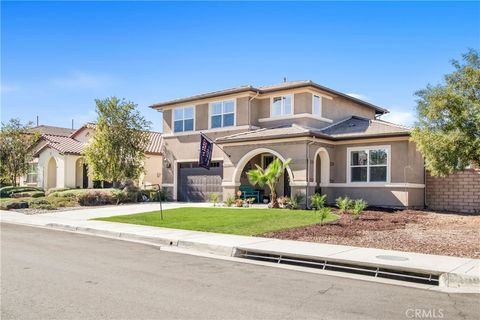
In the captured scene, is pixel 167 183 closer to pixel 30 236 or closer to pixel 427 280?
pixel 30 236

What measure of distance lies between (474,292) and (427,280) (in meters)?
0.96

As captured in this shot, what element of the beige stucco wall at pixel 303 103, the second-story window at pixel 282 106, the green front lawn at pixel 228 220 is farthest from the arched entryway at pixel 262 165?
the green front lawn at pixel 228 220

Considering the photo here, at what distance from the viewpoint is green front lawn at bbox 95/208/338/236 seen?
600 inches

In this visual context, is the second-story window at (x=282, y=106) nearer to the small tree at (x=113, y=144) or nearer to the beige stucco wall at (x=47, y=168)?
the small tree at (x=113, y=144)

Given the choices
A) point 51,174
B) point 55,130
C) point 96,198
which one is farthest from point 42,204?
point 55,130

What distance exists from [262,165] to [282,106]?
362cm

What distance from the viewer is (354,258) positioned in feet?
32.3

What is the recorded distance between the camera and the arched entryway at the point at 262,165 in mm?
24406

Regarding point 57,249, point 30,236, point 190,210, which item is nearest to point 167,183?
point 190,210

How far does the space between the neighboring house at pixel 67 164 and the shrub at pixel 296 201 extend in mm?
15623

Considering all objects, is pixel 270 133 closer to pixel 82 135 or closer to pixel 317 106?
pixel 317 106

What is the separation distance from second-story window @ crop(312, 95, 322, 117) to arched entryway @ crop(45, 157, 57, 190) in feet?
77.0

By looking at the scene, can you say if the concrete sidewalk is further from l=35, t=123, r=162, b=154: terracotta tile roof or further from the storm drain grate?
l=35, t=123, r=162, b=154: terracotta tile roof

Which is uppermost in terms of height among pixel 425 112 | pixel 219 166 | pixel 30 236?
pixel 425 112
